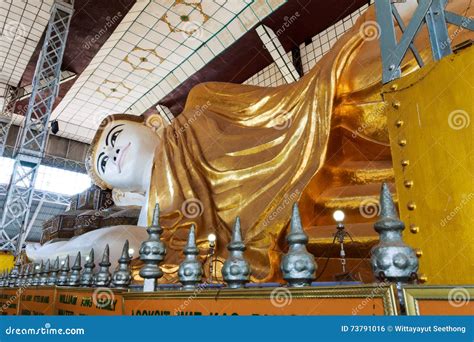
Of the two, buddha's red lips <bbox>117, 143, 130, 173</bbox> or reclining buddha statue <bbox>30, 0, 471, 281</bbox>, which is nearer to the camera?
reclining buddha statue <bbox>30, 0, 471, 281</bbox>

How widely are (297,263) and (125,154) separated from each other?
2808mm

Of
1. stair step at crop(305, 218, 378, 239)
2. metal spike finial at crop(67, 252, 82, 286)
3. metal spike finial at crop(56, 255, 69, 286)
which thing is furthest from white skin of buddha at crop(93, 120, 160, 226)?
stair step at crop(305, 218, 378, 239)

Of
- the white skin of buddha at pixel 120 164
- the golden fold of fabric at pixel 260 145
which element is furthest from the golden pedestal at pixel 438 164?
the white skin of buddha at pixel 120 164

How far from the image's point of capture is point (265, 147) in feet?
7.38

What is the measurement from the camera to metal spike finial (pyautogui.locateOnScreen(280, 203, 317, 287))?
0.76 meters

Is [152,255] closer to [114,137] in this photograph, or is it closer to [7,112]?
[114,137]

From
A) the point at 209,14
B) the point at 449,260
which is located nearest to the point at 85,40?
the point at 209,14

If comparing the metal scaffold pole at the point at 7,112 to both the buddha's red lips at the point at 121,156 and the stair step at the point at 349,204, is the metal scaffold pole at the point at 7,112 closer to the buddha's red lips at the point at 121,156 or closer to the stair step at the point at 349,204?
the buddha's red lips at the point at 121,156

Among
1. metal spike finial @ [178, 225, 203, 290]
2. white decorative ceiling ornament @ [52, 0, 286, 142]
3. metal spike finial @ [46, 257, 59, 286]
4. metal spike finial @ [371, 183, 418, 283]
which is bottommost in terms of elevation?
metal spike finial @ [371, 183, 418, 283]

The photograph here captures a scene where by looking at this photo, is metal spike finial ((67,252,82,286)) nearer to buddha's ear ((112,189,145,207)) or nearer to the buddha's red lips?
the buddha's red lips

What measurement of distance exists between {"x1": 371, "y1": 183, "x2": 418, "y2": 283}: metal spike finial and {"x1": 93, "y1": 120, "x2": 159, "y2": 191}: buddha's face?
2.84m

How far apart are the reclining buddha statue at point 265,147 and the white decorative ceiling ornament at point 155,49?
585cm

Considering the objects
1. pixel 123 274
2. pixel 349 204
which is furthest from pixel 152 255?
pixel 349 204

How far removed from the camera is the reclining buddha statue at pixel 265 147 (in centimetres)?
185
